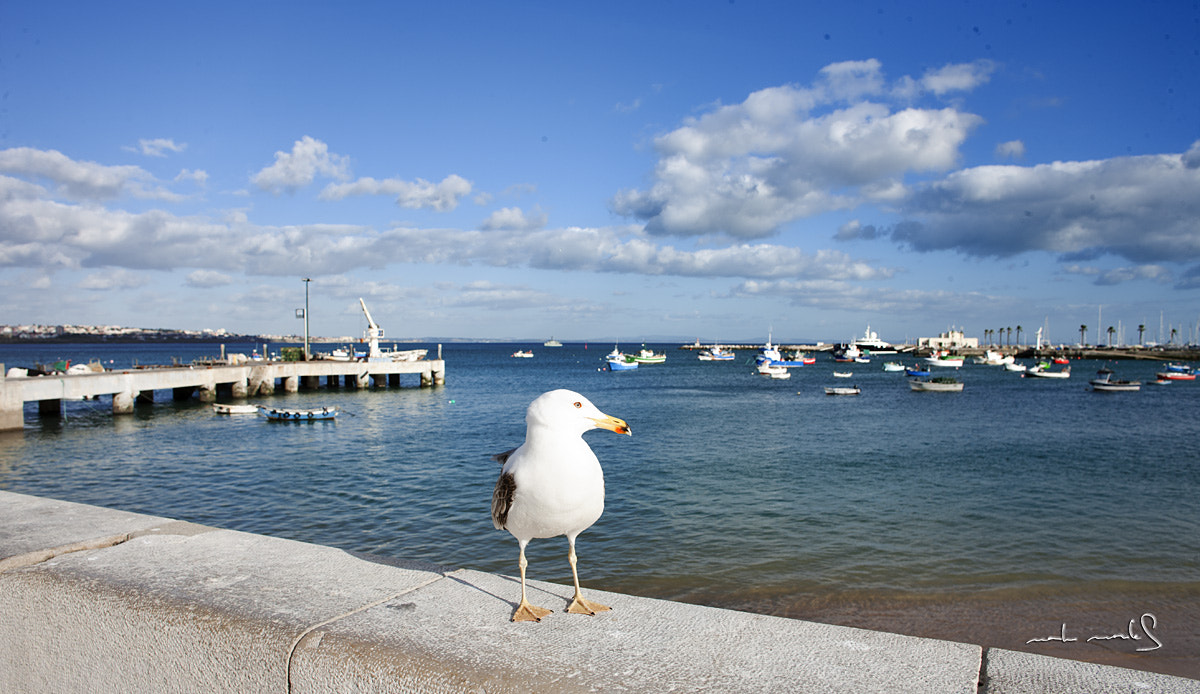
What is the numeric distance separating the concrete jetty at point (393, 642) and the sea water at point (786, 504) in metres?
6.60

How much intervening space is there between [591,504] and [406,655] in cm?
116

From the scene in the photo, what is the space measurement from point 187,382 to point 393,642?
4037 cm

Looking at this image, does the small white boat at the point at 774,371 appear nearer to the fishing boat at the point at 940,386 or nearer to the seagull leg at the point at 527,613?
the fishing boat at the point at 940,386

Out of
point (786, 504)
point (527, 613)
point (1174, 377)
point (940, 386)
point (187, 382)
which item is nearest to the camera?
point (527, 613)

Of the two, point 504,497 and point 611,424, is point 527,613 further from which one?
point 611,424

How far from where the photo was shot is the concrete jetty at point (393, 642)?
213cm

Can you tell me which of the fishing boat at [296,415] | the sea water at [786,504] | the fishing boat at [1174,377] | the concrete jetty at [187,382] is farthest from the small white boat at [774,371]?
the fishing boat at [296,415]

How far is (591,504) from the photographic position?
3168 mm

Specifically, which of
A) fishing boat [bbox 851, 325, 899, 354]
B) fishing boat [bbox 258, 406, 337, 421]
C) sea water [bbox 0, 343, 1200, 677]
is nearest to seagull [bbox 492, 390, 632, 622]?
sea water [bbox 0, 343, 1200, 677]

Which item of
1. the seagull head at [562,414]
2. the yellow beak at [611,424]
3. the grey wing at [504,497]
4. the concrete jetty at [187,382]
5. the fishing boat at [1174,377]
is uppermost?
the seagull head at [562,414]

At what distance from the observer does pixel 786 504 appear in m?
15.1

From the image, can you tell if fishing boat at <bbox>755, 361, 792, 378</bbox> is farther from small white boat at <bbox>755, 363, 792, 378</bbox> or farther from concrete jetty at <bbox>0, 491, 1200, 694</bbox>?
concrete jetty at <bbox>0, 491, 1200, 694</bbox>

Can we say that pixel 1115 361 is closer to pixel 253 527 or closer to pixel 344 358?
pixel 344 358

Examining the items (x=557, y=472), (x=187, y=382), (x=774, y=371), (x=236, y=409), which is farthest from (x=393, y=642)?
(x=774, y=371)
